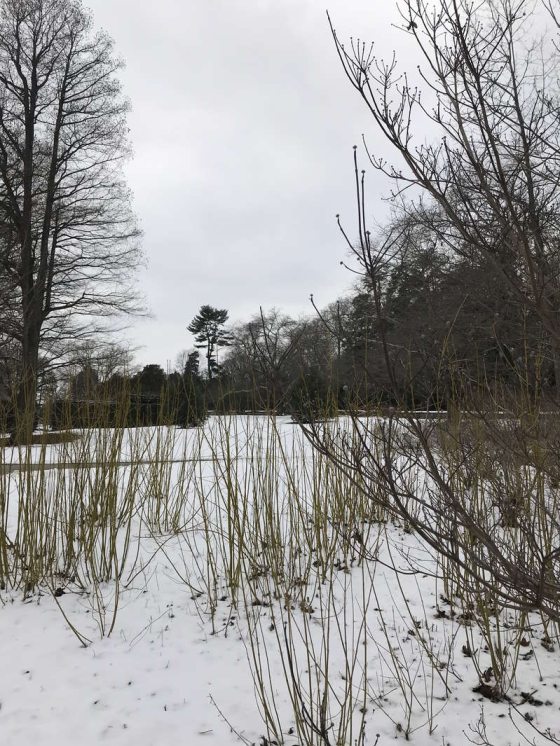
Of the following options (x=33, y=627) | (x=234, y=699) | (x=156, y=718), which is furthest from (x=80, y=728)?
(x=33, y=627)

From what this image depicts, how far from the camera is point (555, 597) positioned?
39.9 inches

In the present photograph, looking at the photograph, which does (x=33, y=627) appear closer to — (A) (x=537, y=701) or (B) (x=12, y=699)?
(B) (x=12, y=699)

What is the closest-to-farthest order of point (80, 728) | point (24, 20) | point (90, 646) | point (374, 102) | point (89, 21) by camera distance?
1. point (374, 102)
2. point (80, 728)
3. point (90, 646)
4. point (24, 20)
5. point (89, 21)

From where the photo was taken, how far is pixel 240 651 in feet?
8.29

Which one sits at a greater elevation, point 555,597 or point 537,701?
point 555,597

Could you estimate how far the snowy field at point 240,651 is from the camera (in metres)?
1.86

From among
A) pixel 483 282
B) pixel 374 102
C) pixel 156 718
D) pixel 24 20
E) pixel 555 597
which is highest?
pixel 24 20

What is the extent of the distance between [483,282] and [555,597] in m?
1.17

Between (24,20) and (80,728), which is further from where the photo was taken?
(24,20)

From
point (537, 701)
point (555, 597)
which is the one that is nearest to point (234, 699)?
point (537, 701)

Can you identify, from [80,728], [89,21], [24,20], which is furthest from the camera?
[89,21]

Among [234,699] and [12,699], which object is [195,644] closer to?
[234,699]

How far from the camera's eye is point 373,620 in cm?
280

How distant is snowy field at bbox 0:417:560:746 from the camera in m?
1.86
